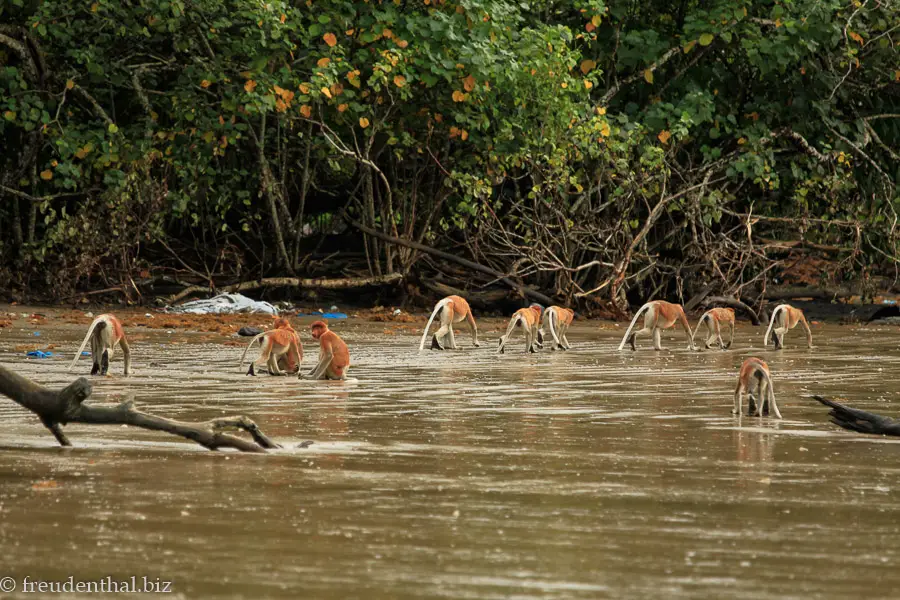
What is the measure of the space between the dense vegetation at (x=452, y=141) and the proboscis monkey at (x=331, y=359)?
841 centimetres

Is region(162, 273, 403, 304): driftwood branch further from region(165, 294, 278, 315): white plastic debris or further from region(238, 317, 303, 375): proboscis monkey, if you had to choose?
region(238, 317, 303, 375): proboscis monkey

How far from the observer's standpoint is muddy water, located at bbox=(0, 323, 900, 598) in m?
4.55

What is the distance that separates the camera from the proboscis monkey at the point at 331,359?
11.0 meters

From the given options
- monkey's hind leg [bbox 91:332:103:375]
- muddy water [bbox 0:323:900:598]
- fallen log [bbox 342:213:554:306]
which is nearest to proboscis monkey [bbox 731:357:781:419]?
muddy water [bbox 0:323:900:598]

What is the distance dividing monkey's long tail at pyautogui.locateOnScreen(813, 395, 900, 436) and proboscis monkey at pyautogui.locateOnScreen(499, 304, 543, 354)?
6.58 metres

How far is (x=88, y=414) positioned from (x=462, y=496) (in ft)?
6.15

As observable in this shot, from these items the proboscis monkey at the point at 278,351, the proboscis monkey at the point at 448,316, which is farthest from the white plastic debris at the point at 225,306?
the proboscis monkey at the point at 278,351

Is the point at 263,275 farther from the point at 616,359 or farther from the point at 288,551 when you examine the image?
the point at 288,551

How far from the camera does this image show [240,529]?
5191 millimetres

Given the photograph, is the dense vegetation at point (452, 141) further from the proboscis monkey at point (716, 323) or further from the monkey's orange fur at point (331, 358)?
the monkey's orange fur at point (331, 358)

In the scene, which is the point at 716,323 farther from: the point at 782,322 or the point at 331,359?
the point at 331,359

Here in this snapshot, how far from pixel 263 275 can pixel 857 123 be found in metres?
9.75

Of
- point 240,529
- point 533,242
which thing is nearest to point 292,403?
point 240,529

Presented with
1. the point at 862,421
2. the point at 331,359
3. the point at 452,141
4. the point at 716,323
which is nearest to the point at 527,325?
the point at 716,323
